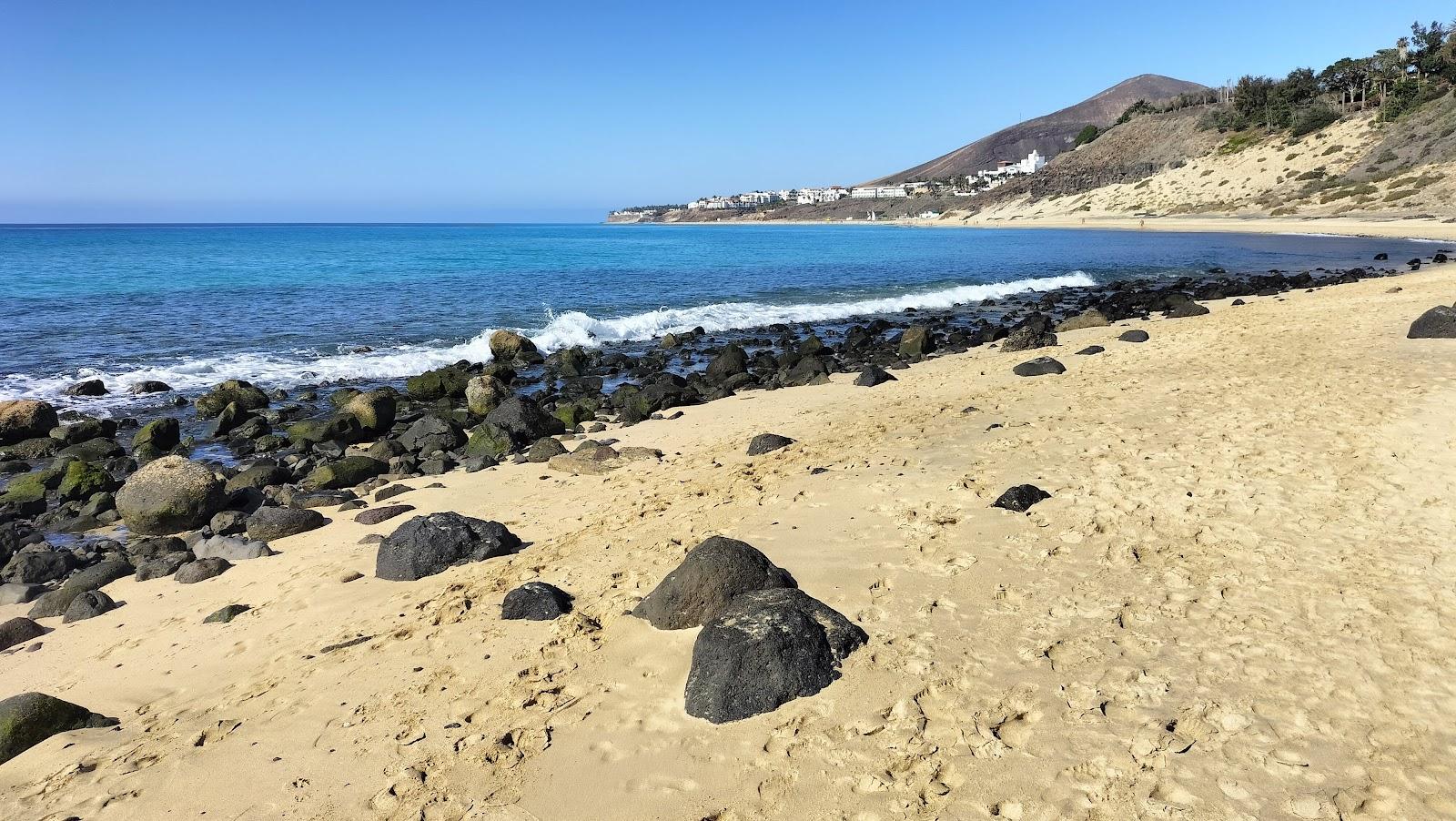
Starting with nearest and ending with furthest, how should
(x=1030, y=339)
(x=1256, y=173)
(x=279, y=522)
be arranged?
(x=279, y=522) < (x=1030, y=339) < (x=1256, y=173)

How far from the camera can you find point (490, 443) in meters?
10.9

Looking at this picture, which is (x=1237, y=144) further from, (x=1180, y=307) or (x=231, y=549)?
(x=231, y=549)

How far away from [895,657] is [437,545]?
13.5ft

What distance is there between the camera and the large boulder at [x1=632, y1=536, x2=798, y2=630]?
5145 millimetres

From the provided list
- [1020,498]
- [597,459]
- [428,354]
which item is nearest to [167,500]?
[597,459]

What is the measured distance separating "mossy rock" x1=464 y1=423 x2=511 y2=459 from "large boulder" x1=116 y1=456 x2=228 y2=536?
317cm

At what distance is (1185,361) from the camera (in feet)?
41.9

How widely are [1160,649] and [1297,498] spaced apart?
320 centimetres

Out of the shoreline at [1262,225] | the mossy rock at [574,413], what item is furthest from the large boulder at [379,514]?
the shoreline at [1262,225]

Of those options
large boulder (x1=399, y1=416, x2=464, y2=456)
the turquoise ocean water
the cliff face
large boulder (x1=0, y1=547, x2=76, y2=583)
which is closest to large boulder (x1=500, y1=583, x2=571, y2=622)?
large boulder (x1=0, y1=547, x2=76, y2=583)

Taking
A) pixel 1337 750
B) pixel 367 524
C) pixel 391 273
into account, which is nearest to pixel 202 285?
pixel 391 273

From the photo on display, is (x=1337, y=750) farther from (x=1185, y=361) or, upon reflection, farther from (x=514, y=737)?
(x=1185, y=361)

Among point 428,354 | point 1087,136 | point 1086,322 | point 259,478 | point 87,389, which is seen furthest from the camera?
point 1087,136

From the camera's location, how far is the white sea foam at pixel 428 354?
16.3 meters
